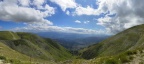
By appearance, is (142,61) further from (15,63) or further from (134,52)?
(15,63)

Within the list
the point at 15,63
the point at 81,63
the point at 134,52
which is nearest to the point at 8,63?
the point at 15,63

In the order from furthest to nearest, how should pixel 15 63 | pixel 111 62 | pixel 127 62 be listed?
pixel 15 63, pixel 127 62, pixel 111 62

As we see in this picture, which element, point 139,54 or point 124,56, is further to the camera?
point 139,54

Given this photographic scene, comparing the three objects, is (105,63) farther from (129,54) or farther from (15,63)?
(15,63)

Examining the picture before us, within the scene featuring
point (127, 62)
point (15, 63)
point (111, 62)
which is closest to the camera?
point (111, 62)

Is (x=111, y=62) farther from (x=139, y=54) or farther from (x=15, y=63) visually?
(x=15, y=63)

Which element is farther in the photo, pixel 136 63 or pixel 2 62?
pixel 2 62

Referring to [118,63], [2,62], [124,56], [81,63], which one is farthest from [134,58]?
[2,62]

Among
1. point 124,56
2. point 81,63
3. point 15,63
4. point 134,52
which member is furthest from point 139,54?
point 15,63
